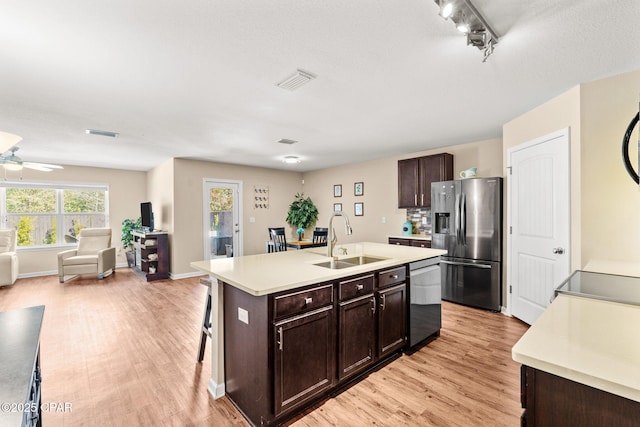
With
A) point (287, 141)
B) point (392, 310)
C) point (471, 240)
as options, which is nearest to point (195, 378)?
point (392, 310)

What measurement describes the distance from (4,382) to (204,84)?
2.28m

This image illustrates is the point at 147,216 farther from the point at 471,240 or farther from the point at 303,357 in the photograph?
the point at 471,240

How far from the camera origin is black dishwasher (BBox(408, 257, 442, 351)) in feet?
8.84

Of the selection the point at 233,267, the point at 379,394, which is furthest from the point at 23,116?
the point at 379,394

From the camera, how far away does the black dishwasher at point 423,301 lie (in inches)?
106

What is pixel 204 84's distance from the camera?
2.46 meters

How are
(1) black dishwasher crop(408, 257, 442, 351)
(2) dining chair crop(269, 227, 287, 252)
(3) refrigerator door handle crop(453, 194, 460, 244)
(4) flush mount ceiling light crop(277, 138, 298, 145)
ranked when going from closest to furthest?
(1) black dishwasher crop(408, 257, 442, 351), (3) refrigerator door handle crop(453, 194, 460, 244), (4) flush mount ceiling light crop(277, 138, 298, 145), (2) dining chair crop(269, 227, 287, 252)

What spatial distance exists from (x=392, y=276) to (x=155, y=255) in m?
5.02

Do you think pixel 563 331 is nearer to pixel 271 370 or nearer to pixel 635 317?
pixel 635 317

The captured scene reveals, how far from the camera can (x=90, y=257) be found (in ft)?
18.3

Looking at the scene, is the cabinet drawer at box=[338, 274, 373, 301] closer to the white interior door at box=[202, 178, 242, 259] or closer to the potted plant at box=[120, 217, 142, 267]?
the white interior door at box=[202, 178, 242, 259]

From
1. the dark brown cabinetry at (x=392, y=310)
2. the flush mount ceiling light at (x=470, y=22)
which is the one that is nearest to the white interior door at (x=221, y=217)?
the dark brown cabinetry at (x=392, y=310)

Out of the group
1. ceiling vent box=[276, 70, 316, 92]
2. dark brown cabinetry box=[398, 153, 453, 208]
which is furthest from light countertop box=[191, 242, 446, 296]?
dark brown cabinetry box=[398, 153, 453, 208]

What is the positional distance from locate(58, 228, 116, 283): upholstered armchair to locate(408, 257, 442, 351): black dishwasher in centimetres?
586
